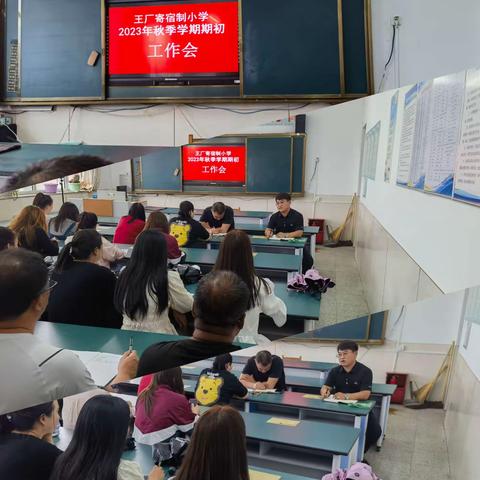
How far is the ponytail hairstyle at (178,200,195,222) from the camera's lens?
597 mm

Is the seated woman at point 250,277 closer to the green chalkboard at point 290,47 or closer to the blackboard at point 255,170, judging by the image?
the blackboard at point 255,170

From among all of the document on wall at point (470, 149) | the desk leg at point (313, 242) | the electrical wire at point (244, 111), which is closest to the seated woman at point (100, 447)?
the desk leg at point (313, 242)

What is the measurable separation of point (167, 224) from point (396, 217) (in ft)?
1.00

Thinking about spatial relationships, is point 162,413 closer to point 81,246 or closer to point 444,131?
point 81,246

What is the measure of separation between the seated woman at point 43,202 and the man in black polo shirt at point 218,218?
0.62 feet

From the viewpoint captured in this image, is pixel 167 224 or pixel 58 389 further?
pixel 167 224

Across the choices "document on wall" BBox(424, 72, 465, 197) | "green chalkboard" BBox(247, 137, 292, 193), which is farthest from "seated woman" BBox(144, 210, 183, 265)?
"document on wall" BBox(424, 72, 465, 197)

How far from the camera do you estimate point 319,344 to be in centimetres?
38

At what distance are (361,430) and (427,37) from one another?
0.78 m

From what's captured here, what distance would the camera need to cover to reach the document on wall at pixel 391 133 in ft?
1.94

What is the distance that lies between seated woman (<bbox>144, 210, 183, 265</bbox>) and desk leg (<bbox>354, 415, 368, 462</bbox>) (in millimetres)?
295

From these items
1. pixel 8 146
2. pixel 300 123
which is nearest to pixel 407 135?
pixel 300 123

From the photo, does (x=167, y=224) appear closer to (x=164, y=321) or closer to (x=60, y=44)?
(x=164, y=321)

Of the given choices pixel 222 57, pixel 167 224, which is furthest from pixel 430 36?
pixel 167 224
